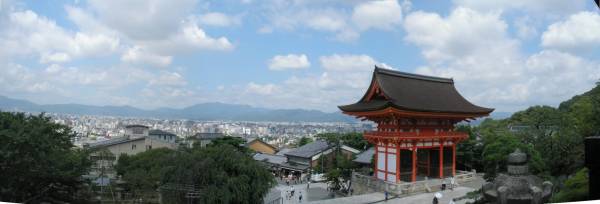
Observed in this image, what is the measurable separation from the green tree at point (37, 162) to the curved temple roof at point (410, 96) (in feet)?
35.9

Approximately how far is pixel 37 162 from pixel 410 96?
14085 millimetres

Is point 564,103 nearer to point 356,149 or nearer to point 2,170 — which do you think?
point 356,149

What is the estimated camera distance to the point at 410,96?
18.8 meters

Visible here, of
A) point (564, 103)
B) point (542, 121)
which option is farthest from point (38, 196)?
point (564, 103)

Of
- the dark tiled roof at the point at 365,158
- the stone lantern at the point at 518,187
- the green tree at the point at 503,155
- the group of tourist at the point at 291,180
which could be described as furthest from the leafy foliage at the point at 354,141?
the stone lantern at the point at 518,187

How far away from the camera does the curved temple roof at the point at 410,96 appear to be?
57.9ft

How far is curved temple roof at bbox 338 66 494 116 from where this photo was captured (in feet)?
57.9

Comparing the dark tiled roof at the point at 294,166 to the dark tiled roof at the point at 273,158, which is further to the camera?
the dark tiled roof at the point at 273,158

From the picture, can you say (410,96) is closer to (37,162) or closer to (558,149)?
(558,149)

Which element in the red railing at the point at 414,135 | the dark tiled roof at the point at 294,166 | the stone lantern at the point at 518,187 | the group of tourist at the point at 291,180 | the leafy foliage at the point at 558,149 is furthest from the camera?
the dark tiled roof at the point at 294,166

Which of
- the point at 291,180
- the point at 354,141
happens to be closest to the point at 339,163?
the point at 291,180

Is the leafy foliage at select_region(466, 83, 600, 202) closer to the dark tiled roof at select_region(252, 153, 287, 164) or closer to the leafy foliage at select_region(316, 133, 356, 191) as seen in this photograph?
the leafy foliage at select_region(316, 133, 356, 191)

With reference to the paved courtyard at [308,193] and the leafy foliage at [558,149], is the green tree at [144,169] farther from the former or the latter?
the leafy foliage at [558,149]

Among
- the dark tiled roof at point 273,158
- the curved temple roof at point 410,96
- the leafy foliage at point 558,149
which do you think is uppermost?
the curved temple roof at point 410,96
